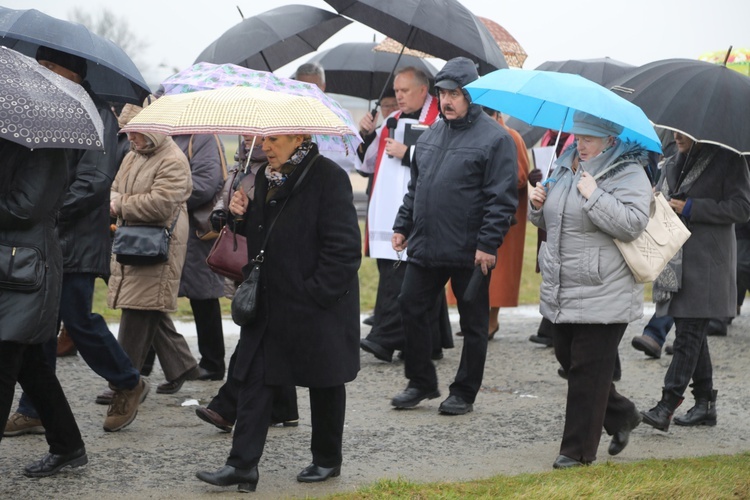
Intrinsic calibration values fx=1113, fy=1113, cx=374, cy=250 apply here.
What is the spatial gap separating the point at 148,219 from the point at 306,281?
1849mm

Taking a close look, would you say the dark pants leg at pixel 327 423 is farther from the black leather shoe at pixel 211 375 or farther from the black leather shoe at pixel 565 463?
the black leather shoe at pixel 211 375

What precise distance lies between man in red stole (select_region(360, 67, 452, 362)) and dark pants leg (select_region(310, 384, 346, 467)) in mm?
2711

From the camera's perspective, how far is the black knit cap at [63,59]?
553 cm

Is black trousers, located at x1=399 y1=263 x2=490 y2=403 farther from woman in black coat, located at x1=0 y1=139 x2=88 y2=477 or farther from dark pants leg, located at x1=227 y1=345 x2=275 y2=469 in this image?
woman in black coat, located at x1=0 y1=139 x2=88 y2=477

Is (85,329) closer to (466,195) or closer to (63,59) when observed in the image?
(63,59)

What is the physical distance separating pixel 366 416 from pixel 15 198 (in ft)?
9.08

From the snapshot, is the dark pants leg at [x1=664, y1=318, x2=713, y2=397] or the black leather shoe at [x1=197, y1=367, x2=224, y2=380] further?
the black leather shoe at [x1=197, y1=367, x2=224, y2=380]

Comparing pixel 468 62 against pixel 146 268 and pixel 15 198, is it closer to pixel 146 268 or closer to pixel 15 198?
pixel 146 268

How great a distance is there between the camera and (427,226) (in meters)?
6.46

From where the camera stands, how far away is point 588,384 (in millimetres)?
5285

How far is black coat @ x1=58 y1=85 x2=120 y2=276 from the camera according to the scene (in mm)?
5531

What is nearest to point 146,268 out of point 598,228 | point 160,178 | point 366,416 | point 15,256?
point 160,178

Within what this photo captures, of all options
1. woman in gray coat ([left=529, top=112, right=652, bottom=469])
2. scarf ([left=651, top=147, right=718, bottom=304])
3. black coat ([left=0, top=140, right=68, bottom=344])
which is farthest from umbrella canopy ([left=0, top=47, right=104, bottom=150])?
scarf ([left=651, top=147, right=718, bottom=304])

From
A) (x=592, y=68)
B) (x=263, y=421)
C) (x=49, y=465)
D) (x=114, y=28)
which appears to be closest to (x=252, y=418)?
(x=263, y=421)
